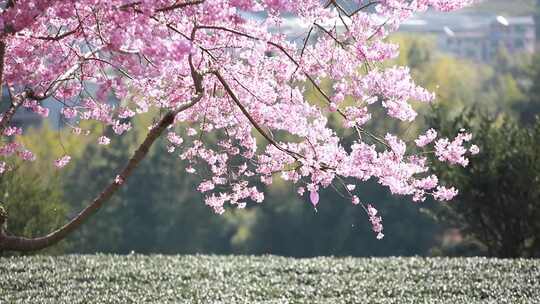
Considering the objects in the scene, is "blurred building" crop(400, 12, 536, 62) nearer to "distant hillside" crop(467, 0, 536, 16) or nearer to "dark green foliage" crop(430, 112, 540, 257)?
"distant hillside" crop(467, 0, 536, 16)

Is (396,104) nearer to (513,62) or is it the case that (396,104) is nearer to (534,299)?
(534,299)

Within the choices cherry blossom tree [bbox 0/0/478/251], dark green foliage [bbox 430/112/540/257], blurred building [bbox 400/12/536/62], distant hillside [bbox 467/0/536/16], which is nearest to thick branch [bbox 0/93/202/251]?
cherry blossom tree [bbox 0/0/478/251]

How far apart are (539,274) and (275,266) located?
3.12 m

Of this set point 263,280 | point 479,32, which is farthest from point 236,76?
point 479,32

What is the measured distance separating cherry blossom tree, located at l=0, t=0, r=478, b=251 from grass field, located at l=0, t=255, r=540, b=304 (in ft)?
5.66

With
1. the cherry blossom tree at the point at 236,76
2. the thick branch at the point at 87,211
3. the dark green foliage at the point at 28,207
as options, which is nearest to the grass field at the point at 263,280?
the cherry blossom tree at the point at 236,76

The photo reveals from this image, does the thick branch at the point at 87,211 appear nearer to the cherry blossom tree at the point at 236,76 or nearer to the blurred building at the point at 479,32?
the cherry blossom tree at the point at 236,76

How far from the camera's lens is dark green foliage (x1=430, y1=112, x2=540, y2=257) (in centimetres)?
1927

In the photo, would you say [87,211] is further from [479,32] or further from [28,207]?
[479,32]

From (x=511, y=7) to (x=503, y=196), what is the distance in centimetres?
9174

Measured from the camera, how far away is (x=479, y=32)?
109m

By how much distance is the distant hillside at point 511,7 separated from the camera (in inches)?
4190

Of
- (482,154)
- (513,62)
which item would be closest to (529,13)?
(513,62)

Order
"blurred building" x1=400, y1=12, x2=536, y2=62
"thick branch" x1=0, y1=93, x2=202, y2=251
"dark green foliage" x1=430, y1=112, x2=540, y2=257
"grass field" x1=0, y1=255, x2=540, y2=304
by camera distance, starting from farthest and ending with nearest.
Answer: "blurred building" x1=400, y1=12, x2=536, y2=62 < "dark green foliage" x1=430, y1=112, x2=540, y2=257 < "grass field" x1=0, y1=255, x2=540, y2=304 < "thick branch" x1=0, y1=93, x2=202, y2=251
